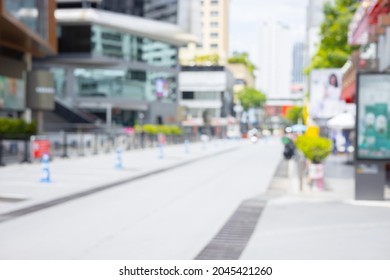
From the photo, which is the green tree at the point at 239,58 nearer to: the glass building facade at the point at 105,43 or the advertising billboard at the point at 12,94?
the glass building facade at the point at 105,43

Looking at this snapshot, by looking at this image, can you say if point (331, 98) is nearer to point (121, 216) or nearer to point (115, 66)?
point (121, 216)

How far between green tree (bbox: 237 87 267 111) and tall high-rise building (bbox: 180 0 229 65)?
1932cm

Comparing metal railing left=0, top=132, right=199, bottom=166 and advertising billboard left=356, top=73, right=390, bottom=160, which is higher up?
advertising billboard left=356, top=73, right=390, bottom=160

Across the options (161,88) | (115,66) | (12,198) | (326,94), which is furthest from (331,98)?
(161,88)

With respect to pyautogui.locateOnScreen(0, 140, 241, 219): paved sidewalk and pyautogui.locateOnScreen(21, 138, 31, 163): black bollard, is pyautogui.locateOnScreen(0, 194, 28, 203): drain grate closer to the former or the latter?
pyautogui.locateOnScreen(0, 140, 241, 219): paved sidewalk

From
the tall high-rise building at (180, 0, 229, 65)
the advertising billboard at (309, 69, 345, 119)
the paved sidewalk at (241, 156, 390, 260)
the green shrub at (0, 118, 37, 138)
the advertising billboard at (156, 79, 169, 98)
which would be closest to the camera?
the paved sidewalk at (241, 156, 390, 260)

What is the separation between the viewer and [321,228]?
11328 mm

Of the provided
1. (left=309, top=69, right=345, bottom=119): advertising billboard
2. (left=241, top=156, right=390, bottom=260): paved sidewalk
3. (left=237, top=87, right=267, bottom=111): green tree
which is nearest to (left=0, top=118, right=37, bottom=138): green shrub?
(left=309, top=69, right=345, bottom=119): advertising billboard

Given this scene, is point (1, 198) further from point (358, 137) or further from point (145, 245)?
point (358, 137)

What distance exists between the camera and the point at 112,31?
81812 mm

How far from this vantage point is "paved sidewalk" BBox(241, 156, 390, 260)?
9.05 meters

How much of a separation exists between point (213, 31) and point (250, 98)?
105 feet

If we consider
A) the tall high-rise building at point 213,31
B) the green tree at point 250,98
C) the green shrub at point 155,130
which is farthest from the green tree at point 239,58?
the green shrub at point 155,130

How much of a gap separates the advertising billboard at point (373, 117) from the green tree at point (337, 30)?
2677cm
